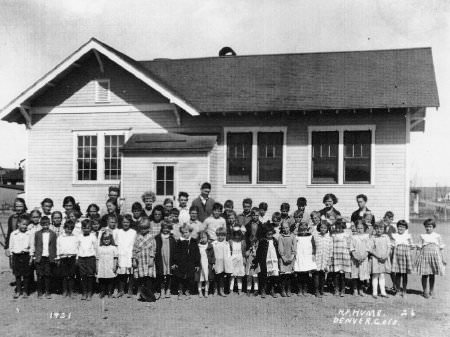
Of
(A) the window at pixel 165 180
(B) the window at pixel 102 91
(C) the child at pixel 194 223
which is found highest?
(B) the window at pixel 102 91

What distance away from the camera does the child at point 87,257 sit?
8609 mm

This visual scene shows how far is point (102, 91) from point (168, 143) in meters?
2.90

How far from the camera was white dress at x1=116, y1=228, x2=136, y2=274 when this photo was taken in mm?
8602

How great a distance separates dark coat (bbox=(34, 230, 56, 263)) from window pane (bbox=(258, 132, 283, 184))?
21.3 ft

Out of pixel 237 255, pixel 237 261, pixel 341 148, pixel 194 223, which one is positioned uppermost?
pixel 341 148

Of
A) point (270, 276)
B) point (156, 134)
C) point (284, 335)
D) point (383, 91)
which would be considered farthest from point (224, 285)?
point (383, 91)

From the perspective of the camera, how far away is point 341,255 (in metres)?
8.66

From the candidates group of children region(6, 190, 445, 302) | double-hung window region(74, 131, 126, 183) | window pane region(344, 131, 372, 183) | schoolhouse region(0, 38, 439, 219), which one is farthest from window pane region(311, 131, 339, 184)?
double-hung window region(74, 131, 126, 183)

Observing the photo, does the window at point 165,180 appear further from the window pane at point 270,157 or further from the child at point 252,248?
the child at point 252,248

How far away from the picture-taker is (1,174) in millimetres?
55469

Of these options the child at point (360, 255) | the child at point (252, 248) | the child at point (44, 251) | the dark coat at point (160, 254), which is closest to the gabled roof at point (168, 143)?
the child at point (252, 248)

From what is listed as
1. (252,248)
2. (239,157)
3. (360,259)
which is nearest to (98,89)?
(239,157)

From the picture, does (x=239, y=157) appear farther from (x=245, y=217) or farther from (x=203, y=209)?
(x=245, y=217)

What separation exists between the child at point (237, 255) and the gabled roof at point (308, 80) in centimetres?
512
